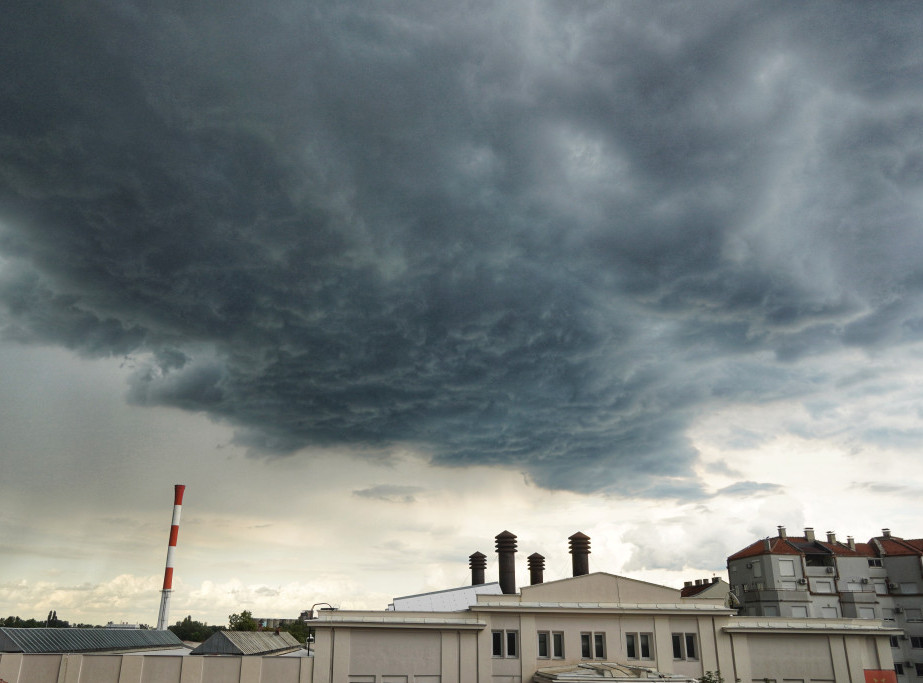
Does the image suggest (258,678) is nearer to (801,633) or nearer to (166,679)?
(166,679)

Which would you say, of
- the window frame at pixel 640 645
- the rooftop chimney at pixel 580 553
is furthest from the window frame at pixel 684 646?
the rooftop chimney at pixel 580 553

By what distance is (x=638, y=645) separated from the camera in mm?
36031

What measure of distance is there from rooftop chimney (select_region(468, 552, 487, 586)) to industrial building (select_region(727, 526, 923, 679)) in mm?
41118

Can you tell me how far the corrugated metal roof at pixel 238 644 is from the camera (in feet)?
131

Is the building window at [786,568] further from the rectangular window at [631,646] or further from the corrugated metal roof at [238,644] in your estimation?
the corrugated metal roof at [238,644]

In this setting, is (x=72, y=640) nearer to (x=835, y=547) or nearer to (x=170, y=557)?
(x=170, y=557)

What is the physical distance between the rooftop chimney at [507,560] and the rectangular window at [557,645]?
5.37m

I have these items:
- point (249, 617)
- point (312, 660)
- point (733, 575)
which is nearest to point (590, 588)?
point (312, 660)

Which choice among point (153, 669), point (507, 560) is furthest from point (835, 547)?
point (153, 669)

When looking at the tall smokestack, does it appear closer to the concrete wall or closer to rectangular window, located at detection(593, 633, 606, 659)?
the concrete wall

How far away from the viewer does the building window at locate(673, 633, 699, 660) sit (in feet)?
119

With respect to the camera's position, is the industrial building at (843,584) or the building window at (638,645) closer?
the building window at (638,645)

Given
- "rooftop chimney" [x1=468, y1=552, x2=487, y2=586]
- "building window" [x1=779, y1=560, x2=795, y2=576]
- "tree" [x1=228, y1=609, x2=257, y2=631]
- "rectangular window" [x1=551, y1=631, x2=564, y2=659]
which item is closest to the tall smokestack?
"tree" [x1=228, y1=609, x2=257, y2=631]

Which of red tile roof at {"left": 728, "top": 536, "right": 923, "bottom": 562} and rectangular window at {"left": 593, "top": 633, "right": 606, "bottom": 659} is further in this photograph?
red tile roof at {"left": 728, "top": 536, "right": 923, "bottom": 562}
